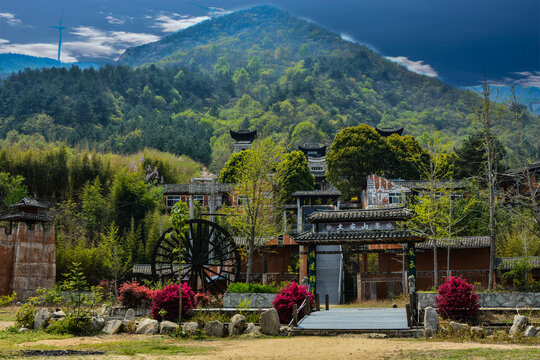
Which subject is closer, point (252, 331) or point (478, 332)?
point (478, 332)

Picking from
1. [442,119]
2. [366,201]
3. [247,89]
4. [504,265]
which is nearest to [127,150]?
[366,201]

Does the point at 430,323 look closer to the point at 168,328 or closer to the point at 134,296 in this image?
the point at 168,328

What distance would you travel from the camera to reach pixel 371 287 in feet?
118

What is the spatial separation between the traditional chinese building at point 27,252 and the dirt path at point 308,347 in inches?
754

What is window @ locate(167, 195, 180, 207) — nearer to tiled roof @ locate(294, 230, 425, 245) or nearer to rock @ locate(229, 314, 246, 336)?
tiled roof @ locate(294, 230, 425, 245)

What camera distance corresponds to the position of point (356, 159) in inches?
2061

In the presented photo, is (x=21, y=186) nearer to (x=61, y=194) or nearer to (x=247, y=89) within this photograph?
(x=61, y=194)

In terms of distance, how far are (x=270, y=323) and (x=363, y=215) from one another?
7.51 metres

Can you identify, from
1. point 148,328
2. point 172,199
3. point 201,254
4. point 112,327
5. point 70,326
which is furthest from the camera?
point 172,199

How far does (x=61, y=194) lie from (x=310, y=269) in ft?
102

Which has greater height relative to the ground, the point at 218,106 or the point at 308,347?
the point at 218,106

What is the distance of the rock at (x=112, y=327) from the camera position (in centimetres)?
1938

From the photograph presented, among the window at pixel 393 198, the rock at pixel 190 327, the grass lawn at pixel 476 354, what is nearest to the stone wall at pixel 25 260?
the rock at pixel 190 327

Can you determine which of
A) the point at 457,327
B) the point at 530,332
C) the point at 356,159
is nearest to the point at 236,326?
the point at 457,327
